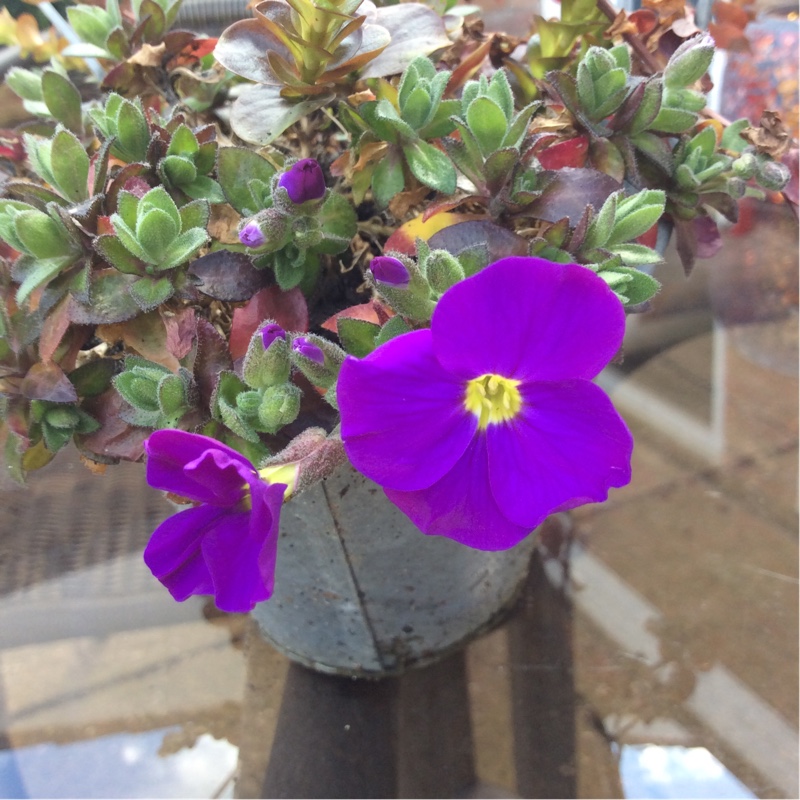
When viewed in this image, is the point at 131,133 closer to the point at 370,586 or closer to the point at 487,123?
the point at 487,123

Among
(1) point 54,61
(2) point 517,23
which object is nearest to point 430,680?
(1) point 54,61

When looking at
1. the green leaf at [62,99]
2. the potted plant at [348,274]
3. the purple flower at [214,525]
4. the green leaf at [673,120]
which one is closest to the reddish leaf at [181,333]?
the potted plant at [348,274]

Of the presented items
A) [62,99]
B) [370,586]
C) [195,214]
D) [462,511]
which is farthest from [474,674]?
[62,99]

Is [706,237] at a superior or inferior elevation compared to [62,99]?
inferior

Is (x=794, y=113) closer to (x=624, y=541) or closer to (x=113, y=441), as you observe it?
(x=624, y=541)

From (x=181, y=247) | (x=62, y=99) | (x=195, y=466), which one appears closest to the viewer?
(x=195, y=466)

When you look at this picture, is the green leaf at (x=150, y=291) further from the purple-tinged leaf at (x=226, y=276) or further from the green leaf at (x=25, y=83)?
the green leaf at (x=25, y=83)
